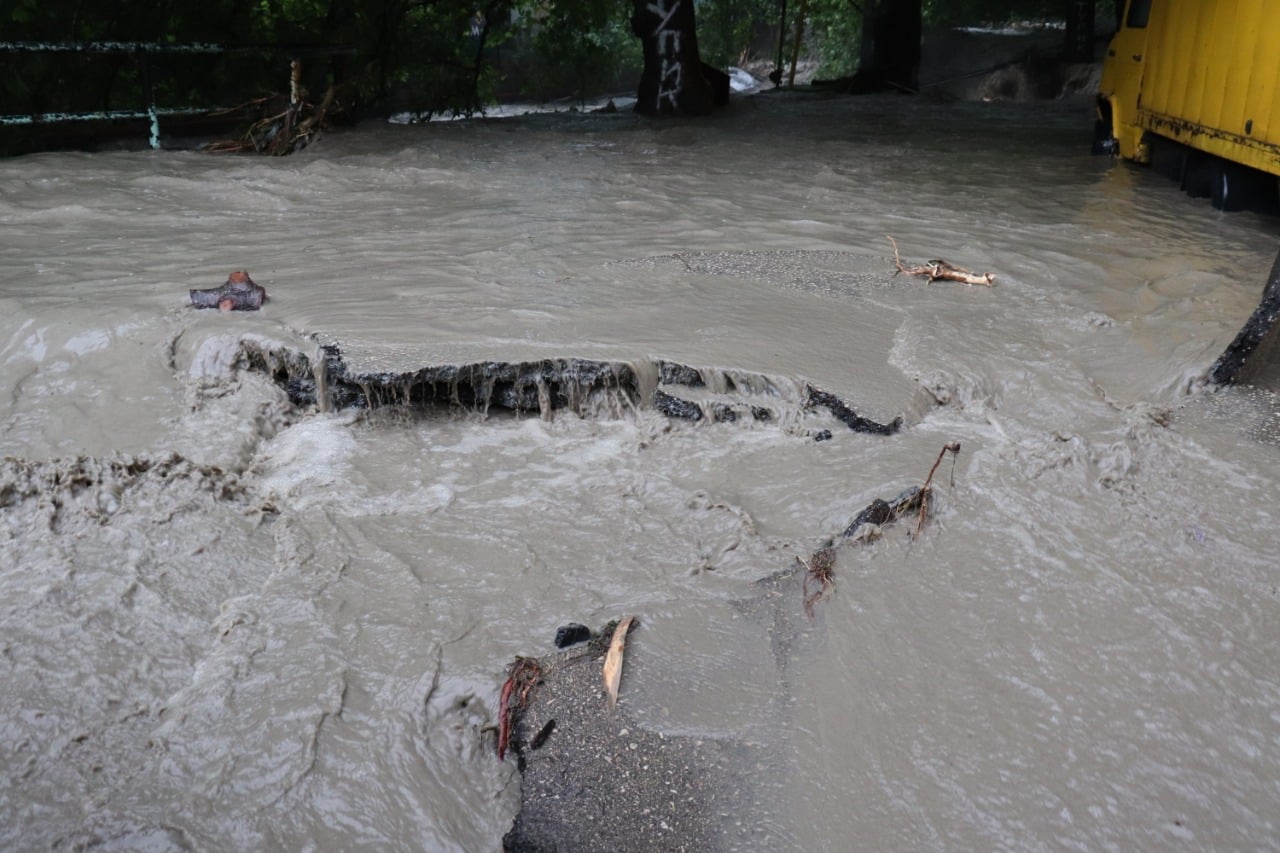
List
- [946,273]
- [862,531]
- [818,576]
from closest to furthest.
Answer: [818,576] < [862,531] < [946,273]

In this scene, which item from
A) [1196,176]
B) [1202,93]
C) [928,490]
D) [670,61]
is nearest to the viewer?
[928,490]

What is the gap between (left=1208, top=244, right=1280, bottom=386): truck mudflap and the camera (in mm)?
4430

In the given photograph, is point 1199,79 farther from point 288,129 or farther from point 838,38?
point 838,38

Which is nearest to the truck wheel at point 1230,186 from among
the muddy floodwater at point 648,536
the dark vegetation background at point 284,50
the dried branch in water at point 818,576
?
the muddy floodwater at point 648,536

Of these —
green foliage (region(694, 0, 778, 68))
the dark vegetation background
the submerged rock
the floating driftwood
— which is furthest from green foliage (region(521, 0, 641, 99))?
the floating driftwood

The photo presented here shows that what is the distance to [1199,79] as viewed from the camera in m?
7.77

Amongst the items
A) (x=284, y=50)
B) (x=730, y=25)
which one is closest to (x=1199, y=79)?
(x=284, y=50)

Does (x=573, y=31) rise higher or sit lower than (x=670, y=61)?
higher

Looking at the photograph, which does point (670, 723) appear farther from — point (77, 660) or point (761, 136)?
point (761, 136)

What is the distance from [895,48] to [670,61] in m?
5.50

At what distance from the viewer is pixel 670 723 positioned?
2887mm

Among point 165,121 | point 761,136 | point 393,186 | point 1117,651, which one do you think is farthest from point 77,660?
point 761,136

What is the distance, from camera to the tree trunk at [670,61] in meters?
13.4

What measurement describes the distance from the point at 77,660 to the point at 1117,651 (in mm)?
3037
